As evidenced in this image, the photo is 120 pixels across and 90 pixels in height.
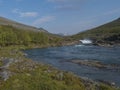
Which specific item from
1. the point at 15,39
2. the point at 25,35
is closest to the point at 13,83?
the point at 15,39

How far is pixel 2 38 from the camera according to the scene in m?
138

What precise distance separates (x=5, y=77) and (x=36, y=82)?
451 centimetres

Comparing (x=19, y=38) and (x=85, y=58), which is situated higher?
(x=19, y=38)

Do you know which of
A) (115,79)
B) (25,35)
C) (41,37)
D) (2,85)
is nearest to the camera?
(2,85)

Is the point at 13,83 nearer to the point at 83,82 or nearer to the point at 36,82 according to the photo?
the point at 36,82

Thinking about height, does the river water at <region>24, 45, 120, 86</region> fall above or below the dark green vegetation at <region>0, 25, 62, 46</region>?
below

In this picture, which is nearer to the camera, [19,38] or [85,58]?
[85,58]

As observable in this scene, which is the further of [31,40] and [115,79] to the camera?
[31,40]

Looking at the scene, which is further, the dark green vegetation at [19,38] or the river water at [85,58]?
the dark green vegetation at [19,38]

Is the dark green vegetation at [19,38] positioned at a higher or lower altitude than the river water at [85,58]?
higher

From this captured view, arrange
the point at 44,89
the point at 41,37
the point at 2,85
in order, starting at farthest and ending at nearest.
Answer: the point at 41,37, the point at 2,85, the point at 44,89

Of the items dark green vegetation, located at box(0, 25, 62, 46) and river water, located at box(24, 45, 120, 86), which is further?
dark green vegetation, located at box(0, 25, 62, 46)

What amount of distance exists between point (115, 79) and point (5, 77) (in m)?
23.8

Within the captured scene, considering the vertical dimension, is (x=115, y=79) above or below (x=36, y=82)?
below
